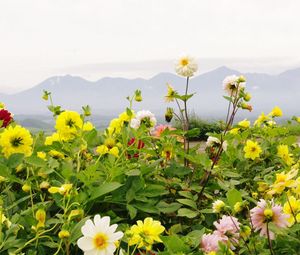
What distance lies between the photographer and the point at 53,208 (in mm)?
1300

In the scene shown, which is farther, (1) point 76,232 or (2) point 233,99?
(2) point 233,99

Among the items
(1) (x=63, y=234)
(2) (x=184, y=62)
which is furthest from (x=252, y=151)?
(1) (x=63, y=234)

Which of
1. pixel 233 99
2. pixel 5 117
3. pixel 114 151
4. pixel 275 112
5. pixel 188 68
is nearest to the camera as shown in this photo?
pixel 114 151

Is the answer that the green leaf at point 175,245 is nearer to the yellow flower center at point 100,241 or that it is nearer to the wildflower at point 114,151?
the yellow flower center at point 100,241

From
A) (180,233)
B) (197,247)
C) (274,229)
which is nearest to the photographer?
(274,229)

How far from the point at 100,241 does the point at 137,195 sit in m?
0.44

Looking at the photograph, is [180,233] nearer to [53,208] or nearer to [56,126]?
[53,208]

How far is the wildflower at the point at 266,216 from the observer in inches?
36.0

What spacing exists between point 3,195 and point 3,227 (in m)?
0.31

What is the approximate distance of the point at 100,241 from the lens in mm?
881

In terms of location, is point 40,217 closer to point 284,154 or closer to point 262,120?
point 284,154

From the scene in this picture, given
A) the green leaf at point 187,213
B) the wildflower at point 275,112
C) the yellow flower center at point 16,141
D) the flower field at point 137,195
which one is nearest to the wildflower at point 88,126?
the flower field at point 137,195

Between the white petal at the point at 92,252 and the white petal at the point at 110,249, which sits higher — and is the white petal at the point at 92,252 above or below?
below

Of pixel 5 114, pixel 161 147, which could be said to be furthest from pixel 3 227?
pixel 5 114
